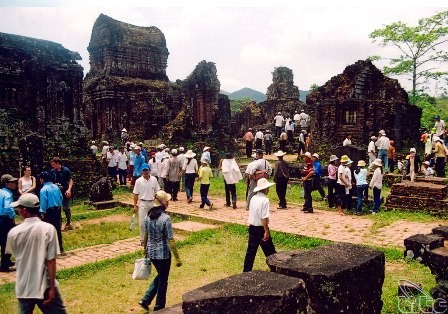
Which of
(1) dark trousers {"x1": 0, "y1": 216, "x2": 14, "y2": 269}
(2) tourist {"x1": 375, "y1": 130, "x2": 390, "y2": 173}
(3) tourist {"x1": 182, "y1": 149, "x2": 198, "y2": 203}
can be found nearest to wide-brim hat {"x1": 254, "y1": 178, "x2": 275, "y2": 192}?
(1) dark trousers {"x1": 0, "y1": 216, "x2": 14, "y2": 269}

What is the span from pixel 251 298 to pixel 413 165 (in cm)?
1257

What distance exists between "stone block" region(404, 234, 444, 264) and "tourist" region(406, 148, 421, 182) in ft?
26.5

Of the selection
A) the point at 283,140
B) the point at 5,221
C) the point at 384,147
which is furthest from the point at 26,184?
the point at 283,140

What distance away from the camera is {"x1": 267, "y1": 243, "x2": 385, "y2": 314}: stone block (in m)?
4.34

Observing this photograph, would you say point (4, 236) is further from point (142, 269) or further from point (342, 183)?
point (342, 183)

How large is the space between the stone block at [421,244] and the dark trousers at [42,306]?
4548 millimetres

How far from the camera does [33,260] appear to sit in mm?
4168

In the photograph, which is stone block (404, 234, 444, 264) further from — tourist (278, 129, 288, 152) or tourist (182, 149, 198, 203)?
tourist (278, 129, 288, 152)

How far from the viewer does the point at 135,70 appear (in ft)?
97.9

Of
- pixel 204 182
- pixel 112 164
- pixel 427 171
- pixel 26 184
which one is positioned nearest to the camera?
pixel 26 184

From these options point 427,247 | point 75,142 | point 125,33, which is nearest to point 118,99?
point 125,33

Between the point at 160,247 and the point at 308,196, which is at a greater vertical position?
the point at 160,247

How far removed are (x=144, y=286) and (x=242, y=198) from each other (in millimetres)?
8040

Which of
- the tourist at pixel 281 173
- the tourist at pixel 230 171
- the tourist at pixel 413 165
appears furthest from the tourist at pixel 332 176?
the tourist at pixel 413 165
